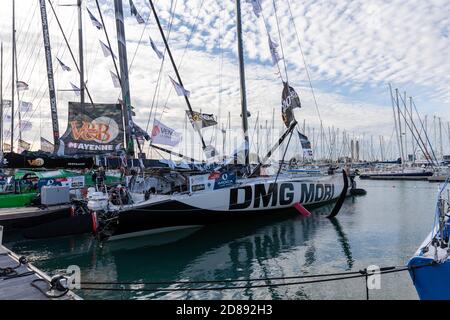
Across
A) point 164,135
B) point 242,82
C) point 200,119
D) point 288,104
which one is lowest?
point 164,135

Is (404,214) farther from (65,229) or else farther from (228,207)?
(65,229)

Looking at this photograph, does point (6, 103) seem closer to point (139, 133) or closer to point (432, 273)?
point (139, 133)

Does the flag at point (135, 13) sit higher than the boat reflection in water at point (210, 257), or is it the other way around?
the flag at point (135, 13)

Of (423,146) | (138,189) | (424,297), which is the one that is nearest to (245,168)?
(138,189)

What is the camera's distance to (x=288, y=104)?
16984 mm

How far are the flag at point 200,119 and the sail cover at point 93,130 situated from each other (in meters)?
3.08

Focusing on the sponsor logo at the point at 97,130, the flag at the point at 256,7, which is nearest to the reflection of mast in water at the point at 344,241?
the sponsor logo at the point at 97,130

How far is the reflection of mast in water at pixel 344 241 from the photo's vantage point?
10365 mm

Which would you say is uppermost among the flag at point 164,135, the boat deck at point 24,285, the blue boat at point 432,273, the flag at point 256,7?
the flag at point 256,7

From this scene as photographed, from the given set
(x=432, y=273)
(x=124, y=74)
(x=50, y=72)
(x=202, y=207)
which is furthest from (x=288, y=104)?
(x=50, y=72)

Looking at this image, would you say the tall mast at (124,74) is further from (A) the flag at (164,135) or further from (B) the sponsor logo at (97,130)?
(A) the flag at (164,135)

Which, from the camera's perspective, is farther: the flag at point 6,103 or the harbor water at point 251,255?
the flag at point 6,103

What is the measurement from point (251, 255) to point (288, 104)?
839cm

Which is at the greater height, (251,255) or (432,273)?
(432,273)
